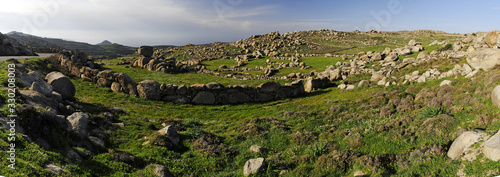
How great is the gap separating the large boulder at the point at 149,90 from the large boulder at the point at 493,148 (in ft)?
89.7

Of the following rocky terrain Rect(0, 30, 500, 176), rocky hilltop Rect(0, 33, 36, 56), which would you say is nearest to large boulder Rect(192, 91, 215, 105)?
rocky terrain Rect(0, 30, 500, 176)

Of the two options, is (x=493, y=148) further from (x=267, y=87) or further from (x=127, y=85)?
(x=127, y=85)

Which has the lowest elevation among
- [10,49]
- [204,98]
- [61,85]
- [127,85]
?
[204,98]

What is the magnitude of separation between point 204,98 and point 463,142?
24.4m

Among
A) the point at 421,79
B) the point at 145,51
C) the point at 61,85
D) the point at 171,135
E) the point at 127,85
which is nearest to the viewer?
the point at 171,135

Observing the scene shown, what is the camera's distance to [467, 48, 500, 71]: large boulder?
57.2ft

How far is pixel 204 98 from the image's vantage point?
29219mm

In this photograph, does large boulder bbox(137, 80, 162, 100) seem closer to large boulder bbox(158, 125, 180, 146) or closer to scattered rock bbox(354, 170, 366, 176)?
large boulder bbox(158, 125, 180, 146)

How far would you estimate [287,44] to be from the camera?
116 m

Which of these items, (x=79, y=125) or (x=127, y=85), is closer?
(x=79, y=125)

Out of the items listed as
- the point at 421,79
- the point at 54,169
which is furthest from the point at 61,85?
the point at 421,79

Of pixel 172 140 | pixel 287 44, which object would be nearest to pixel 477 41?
pixel 172 140

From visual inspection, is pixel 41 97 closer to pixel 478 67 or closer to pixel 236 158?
pixel 236 158

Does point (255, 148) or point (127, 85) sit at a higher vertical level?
point (127, 85)
